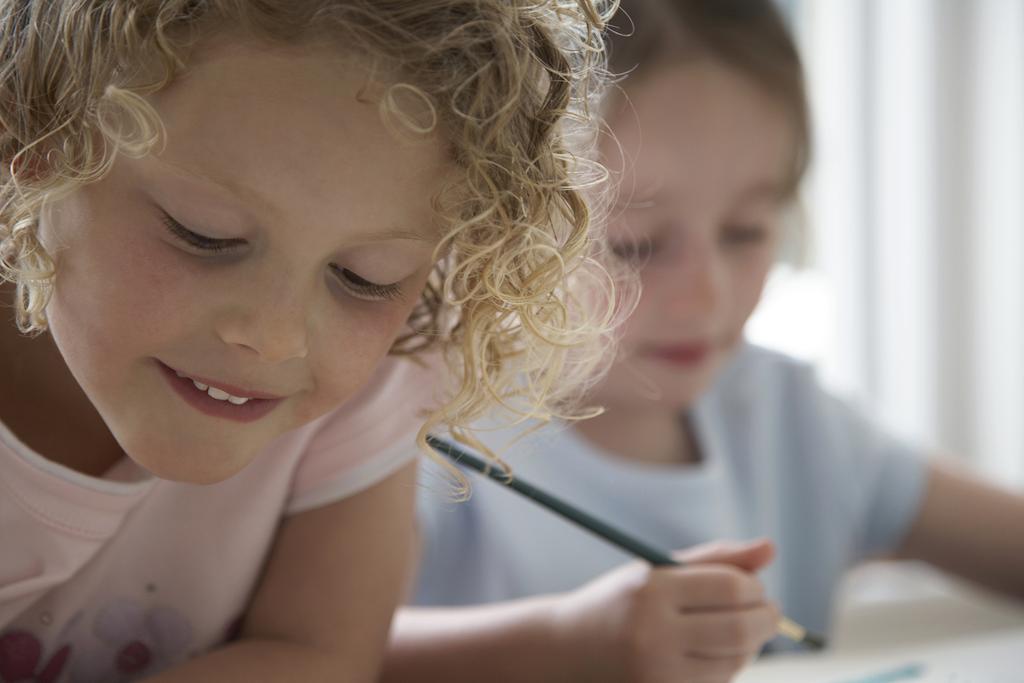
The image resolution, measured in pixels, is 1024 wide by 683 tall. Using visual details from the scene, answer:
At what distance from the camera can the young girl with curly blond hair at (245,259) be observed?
1.42ft

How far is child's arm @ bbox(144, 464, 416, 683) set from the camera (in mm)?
574

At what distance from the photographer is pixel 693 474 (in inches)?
36.2

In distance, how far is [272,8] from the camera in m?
0.43

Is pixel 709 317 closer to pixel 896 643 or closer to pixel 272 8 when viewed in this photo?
pixel 896 643

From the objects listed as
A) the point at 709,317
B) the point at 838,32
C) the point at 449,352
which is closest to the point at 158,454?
the point at 449,352

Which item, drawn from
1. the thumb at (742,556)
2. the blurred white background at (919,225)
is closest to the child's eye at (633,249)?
the thumb at (742,556)

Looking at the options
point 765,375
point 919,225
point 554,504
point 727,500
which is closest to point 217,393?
point 554,504

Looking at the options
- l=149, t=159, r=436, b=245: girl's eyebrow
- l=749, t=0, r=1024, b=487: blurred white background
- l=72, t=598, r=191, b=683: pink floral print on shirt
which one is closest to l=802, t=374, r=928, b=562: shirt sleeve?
l=749, t=0, r=1024, b=487: blurred white background

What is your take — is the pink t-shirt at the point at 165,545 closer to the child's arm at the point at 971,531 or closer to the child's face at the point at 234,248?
the child's face at the point at 234,248

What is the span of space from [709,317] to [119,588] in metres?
0.46

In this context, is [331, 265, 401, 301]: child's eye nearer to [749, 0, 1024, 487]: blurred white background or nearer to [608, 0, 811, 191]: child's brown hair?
[608, 0, 811, 191]: child's brown hair

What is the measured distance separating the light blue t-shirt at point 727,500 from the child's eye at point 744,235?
0.18 meters

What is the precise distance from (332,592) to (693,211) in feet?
1.26

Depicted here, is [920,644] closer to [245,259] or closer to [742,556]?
[742,556]
